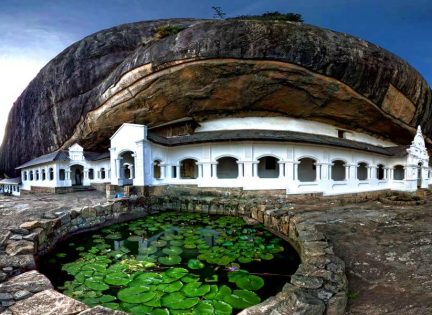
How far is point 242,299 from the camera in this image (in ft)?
12.5

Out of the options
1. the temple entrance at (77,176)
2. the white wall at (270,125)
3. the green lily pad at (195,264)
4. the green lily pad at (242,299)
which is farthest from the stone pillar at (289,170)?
the temple entrance at (77,176)

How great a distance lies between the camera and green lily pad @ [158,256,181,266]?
17.2ft

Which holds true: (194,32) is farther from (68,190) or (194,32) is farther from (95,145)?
(68,190)

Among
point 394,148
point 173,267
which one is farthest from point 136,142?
point 394,148

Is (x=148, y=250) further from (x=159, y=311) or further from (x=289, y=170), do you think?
(x=289, y=170)

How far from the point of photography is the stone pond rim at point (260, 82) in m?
14.0

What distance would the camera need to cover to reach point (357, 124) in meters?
17.5

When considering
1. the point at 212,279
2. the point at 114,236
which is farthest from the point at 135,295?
the point at 114,236

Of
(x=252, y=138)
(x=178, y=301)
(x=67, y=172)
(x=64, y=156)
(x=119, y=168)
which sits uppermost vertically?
(x=252, y=138)

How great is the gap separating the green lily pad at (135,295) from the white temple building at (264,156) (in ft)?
33.3

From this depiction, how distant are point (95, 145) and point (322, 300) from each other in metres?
23.4

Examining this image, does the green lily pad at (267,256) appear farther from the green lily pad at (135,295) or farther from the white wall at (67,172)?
the white wall at (67,172)

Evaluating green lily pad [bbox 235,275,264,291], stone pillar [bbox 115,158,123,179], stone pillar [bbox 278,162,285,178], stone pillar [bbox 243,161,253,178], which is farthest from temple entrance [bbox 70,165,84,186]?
green lily pad [bbox 235,275,264,291]

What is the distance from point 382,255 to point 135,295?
485cm
